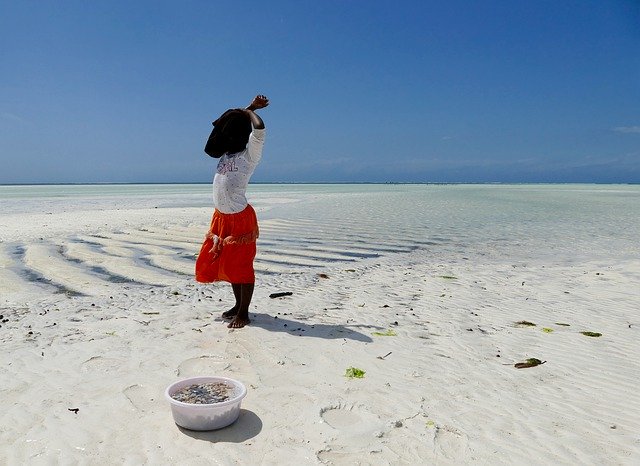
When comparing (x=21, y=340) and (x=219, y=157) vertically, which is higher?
(x=219, y=157)

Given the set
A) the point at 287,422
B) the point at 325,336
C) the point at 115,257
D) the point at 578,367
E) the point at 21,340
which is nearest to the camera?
the point at 287,422

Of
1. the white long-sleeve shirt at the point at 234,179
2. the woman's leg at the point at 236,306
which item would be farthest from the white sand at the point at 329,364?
the white long-sleeve shirt at the point at 234,179

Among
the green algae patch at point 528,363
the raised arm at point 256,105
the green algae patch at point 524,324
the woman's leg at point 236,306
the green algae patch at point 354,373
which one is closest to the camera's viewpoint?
the green algae patch at point 354,373

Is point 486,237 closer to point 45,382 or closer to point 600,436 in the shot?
point 600,436

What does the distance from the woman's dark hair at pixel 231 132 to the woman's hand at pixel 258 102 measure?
0.11 meters

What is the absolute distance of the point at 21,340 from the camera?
169 inches

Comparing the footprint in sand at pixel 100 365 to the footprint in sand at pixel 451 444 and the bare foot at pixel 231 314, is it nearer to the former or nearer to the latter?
the bare foot at pixel 231 314

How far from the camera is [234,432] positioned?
2.85 m

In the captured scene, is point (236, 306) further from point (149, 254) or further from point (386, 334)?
point (149, 254)

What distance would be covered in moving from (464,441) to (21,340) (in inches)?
158

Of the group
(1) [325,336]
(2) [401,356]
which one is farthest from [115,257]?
(2) [401,356]

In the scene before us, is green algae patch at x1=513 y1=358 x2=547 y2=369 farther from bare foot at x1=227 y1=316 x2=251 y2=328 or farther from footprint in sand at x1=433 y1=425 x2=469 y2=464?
bare foot at x1=227 y1=316 x2=251 y2=328

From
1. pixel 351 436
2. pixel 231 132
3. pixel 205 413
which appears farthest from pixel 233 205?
pixel 351 436

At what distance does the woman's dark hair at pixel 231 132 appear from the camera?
4641 millimetres
